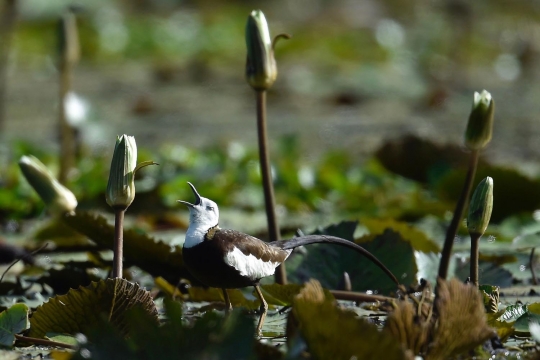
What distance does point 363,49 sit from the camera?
771cm

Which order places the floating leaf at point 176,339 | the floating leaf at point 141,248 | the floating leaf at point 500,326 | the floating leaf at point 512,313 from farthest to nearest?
1. the floating leaf at point 141,248
2. the floating leaf at point 512,313
3. the floating leaf at point 500,326
4. the floating leaf at point 176,339

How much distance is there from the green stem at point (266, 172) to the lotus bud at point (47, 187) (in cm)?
34

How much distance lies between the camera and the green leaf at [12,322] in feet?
4.18

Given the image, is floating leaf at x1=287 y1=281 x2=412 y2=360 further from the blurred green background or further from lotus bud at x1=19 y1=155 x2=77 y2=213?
the blurred green background

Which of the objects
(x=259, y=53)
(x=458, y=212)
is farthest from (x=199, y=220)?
(x=458, y=212)

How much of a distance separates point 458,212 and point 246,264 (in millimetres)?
426

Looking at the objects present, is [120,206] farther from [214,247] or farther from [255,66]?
[255,66]

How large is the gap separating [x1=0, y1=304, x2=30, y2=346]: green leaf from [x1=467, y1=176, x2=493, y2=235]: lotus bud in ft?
2.22

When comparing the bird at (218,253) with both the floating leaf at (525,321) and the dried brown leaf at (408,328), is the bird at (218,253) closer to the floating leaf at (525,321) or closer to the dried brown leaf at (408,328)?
the dried brown leaf at (408,328)

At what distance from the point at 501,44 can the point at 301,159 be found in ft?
15.4

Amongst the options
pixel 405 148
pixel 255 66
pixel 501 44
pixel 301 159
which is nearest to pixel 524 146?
pixel 301 159

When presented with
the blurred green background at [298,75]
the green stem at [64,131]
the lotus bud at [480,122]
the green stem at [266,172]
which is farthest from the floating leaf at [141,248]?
the blurred green background at [298,75]

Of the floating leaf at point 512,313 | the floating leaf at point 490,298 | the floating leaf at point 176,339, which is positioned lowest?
the floating leaf at point 512,313

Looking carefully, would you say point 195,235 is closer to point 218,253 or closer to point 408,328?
Answer: point 218,253
